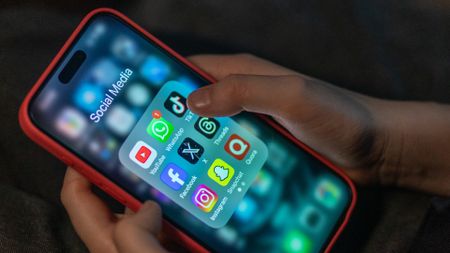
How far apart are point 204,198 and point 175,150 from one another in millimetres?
67

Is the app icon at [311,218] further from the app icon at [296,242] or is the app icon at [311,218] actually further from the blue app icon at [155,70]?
the blue app icon at [155,70]

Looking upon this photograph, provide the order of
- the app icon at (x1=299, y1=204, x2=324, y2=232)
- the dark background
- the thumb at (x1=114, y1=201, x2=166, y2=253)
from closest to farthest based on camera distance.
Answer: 1. the thumb at (x1=114, y1=201, x2=166, y2=253)
2. the app icon at (x1=299, y1=204, x2=324, y2=232)
3. the dark background

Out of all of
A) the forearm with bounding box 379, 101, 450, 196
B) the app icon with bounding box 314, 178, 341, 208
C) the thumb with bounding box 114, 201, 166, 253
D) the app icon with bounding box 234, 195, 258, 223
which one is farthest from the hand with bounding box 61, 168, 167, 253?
the forearm with bounding box 379, 101, 450, 196

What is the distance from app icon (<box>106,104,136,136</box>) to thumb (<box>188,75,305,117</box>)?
0.25 feet

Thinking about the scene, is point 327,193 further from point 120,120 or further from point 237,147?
point 120,120

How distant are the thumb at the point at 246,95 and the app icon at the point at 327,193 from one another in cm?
12

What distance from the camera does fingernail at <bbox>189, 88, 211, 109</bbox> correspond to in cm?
61

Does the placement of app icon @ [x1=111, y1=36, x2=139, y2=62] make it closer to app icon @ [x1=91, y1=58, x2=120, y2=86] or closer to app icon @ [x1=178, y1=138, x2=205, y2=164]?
app icon @ [x1=91, y1=58, x2=120, y2=86]

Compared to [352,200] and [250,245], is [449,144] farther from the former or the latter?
[250,245]

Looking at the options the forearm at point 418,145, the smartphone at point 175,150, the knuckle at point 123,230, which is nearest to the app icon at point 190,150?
the smartphone at point 175,150

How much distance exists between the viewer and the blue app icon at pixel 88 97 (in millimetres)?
600

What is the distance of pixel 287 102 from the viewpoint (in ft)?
2.00

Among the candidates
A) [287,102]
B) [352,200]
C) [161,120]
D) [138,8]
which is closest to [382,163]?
[352,200]

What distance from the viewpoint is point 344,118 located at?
641 mm
